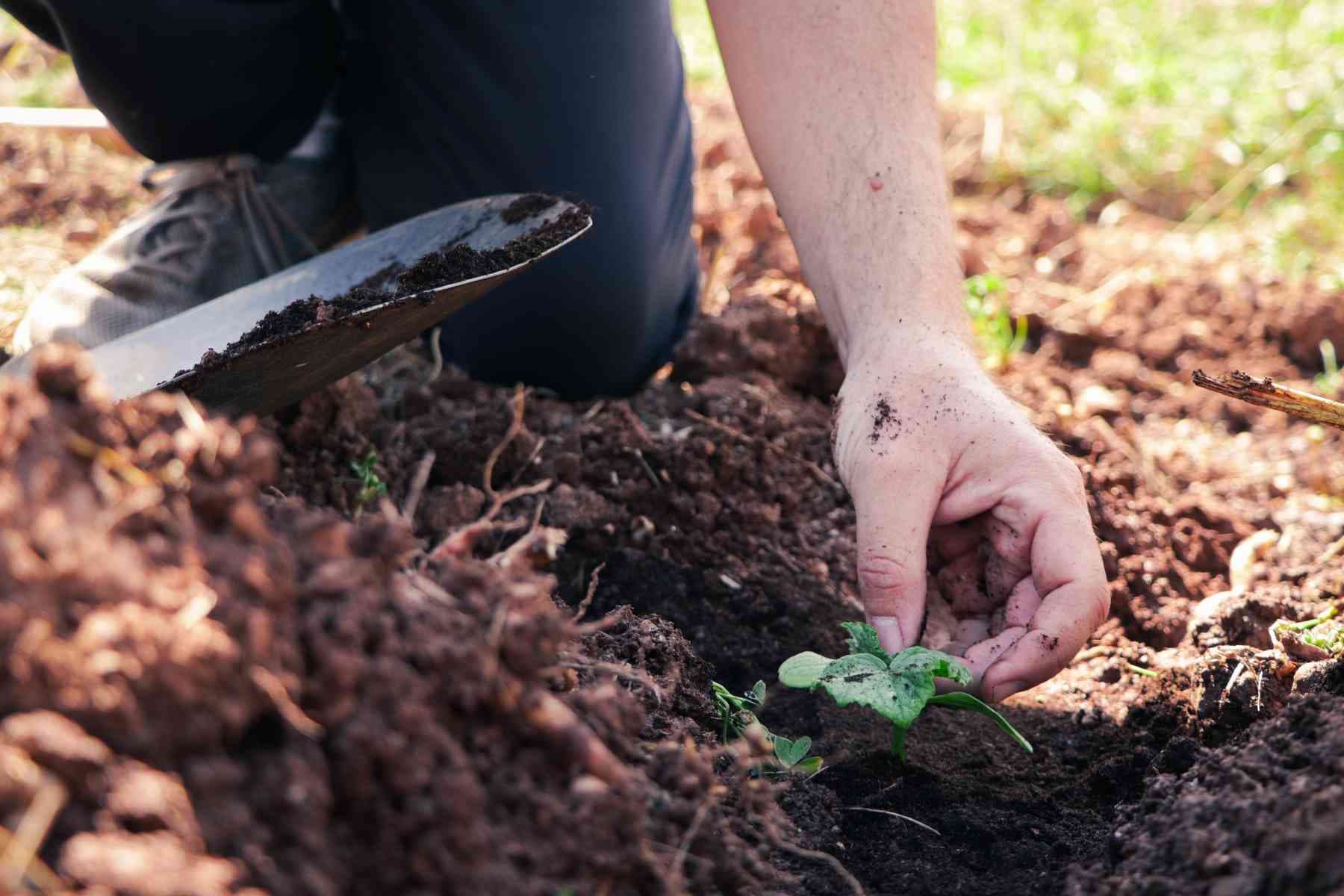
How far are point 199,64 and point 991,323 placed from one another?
1690 millimetres

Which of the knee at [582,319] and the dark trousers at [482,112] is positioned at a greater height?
the dark trousers at [482,112]

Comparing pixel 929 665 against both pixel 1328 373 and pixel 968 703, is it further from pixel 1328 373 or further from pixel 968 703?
pixel 1328 373

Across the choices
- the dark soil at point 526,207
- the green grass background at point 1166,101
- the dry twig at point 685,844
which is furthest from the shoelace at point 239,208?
the dry twig at point 685,844

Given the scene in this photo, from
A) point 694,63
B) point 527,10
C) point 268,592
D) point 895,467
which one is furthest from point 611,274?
point 694,63

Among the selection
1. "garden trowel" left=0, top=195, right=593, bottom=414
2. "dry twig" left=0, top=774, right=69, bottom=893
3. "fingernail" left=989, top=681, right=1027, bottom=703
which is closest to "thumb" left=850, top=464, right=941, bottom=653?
"fingernail" left=989, top=681, right=1027, bottom=703

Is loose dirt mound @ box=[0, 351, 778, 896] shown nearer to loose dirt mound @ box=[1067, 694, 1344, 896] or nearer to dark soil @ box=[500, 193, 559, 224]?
loose dirt mound @ box=[1067, 694, 1344, 896]

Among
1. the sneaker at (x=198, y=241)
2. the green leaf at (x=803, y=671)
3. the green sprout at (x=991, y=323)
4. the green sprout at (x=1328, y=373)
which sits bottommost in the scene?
the green sprout at (x=1328, y=373)

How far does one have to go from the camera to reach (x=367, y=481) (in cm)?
167

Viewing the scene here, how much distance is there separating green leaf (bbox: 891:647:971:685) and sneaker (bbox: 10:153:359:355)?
154 centimetres

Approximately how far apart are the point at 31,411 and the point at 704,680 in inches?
33.9

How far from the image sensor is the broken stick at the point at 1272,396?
4.32 feet

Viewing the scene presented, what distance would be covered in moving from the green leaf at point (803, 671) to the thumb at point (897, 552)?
0.42ft

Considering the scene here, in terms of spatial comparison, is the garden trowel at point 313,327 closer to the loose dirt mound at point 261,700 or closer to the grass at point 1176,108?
the loose dirt mound at point 261,700

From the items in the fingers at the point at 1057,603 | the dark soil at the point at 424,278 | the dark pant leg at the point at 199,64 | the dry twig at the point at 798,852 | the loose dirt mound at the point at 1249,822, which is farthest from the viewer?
the dark pant leg at the point at 199,64
